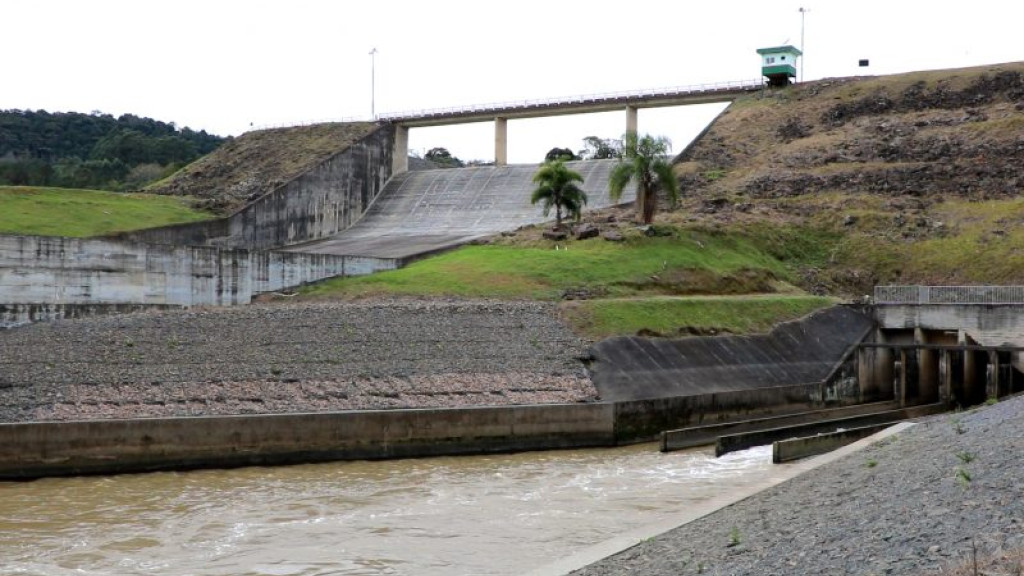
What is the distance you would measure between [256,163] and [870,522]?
61.9m

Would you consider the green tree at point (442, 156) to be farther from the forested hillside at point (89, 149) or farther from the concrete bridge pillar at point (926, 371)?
the concrete bridge pillar at point (926, 371)

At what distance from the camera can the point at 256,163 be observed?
68.9 meters

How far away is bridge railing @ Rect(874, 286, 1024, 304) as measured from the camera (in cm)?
3688

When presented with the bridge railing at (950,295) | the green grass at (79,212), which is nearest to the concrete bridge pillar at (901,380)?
the bridge railing at (950,295)

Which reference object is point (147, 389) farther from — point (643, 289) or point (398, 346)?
point (643, 289)

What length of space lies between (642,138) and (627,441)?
2105 centimetres

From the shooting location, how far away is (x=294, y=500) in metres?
20.0

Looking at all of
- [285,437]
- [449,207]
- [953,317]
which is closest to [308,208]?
[449,207]

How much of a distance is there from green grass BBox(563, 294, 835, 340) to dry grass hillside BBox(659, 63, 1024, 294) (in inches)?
336

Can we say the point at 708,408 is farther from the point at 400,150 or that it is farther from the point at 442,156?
the point at 442,156

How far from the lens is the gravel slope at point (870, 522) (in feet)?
33.3

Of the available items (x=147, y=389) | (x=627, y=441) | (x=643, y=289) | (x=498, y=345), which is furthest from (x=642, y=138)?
(x=147, y=389)

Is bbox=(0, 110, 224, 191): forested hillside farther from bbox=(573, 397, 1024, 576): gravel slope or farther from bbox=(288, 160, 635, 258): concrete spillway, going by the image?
bbox=(573, 397, 1024, 576): gravel slope

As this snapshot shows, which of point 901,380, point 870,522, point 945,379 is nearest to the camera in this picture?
point 870,522
